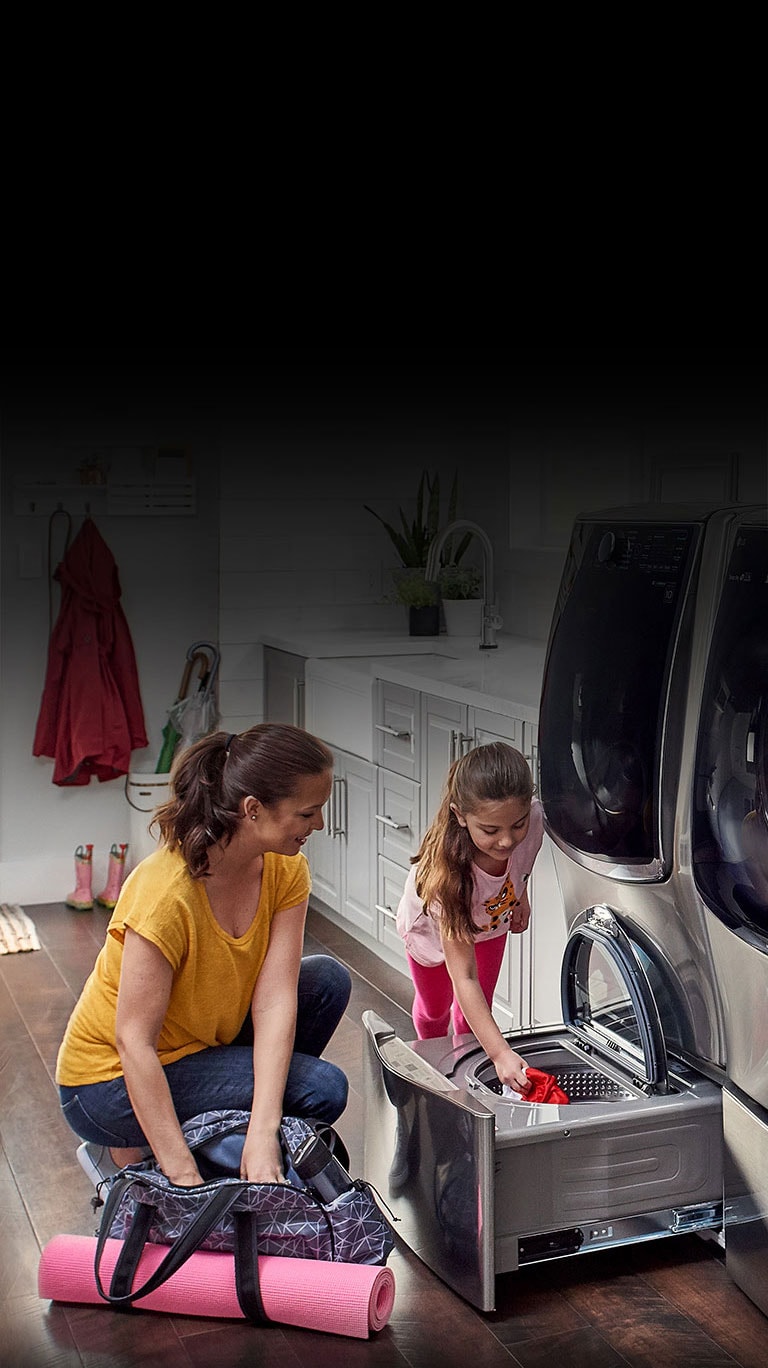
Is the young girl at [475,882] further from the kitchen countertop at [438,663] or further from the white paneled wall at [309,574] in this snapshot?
the white paneled wall at [309,574]

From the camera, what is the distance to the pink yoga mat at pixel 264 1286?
1.46 m

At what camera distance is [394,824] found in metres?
2.72

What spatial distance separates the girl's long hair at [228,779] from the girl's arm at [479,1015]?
0.35 meters

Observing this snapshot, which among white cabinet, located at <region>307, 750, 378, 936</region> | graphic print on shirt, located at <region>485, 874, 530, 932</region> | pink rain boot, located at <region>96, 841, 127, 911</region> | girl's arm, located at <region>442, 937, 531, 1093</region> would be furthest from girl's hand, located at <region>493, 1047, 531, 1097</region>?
pink rain boot, located at <region>96, 841, 127, 911</region>

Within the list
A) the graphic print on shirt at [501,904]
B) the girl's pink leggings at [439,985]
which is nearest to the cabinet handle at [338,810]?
the girl's pink leggings at [439,985]

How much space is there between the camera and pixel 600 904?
5.39ft

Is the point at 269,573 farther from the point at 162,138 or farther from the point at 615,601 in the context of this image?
the point at 162,138

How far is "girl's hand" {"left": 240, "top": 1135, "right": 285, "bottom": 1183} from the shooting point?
1488 mm

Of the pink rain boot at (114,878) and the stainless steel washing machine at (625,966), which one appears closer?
the stainless steel washing machine at (625,966)

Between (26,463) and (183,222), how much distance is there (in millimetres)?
86

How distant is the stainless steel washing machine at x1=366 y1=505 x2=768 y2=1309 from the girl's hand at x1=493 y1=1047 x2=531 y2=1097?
4 cm

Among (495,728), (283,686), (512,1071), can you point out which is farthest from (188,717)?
(512,1071)

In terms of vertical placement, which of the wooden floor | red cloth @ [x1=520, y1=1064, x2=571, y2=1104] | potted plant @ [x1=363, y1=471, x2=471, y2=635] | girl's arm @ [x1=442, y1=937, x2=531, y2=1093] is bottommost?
the wooden floor

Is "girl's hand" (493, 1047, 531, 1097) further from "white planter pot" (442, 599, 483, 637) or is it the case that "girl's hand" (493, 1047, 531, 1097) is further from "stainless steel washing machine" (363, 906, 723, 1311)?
"white planter pot" (442, 599, 483, 637)
